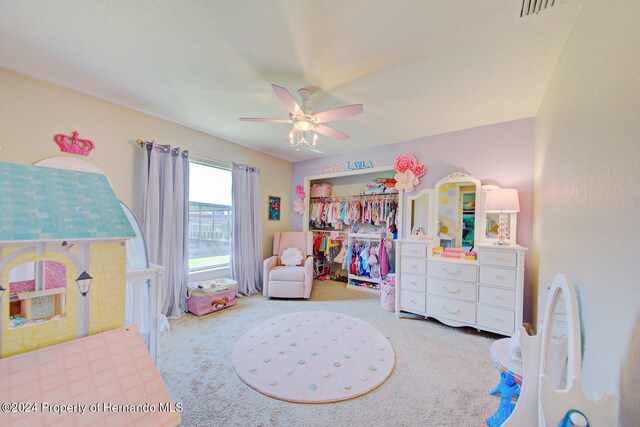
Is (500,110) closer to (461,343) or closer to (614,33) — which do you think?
(614,33)

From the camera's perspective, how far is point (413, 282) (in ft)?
9.43

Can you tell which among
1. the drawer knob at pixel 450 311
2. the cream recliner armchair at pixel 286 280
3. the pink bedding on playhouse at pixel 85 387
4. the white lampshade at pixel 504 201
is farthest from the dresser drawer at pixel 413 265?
the pink bedding on playhouse at pixel 85 387

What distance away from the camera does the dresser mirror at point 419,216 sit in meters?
3.19

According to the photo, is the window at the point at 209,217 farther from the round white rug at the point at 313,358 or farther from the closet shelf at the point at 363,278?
the closet shelf at the point at 363,278

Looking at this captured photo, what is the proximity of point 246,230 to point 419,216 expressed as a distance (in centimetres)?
257

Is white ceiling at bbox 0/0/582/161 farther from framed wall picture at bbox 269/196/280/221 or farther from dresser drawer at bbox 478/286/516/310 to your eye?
framed wall picture at bbox 269/196/280/221

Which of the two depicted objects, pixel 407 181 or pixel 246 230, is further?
pixel 246 230

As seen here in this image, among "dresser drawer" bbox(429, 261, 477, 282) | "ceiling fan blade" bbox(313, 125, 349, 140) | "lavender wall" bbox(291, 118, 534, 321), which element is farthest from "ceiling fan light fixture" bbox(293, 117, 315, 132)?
"dresser drawer" bbox(429, 261, 477, 282)

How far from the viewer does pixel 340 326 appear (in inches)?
104

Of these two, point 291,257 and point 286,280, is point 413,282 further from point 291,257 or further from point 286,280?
point 291,257

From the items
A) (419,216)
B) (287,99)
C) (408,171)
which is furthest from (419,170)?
(287,99)

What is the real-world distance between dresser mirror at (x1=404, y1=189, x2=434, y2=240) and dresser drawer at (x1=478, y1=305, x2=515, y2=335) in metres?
1.03

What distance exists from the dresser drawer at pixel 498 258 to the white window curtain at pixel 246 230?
10.0 feet

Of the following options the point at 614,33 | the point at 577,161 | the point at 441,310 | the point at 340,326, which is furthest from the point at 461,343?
the point at 614,33
